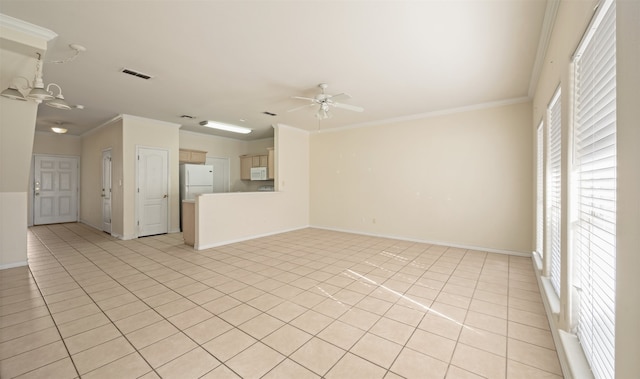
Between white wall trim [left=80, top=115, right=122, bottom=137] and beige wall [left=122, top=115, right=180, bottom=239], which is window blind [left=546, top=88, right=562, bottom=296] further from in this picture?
white wall trim [left=80, top=115, right=122, bottom=137]

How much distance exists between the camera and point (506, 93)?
14.0 ft

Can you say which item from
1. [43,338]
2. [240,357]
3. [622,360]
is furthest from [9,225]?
[622,360]

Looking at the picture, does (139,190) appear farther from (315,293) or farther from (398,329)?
(398,329)

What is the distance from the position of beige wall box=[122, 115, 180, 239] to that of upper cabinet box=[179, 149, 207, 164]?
0.55 m

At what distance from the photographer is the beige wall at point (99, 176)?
5830 mm

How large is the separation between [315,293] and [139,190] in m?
5.05

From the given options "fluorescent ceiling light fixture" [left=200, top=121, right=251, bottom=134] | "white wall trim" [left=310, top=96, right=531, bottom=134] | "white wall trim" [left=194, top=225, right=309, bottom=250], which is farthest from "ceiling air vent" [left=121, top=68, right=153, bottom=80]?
"white wall trim" [left=310, top=96, right=531, bottom=134]

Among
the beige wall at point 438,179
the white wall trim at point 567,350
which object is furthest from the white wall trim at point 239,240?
the white wall trim at point 567,350

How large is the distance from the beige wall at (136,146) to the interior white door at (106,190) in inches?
47.1

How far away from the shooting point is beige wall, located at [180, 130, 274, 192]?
303 inches

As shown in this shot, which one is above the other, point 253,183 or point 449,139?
point 449,139

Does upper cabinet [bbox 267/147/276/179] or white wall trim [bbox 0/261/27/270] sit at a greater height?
upper cabinet [bbox 267/147/276/179]

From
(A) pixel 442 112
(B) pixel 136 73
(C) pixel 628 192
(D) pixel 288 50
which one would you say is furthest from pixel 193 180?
(C) pixel 628 192

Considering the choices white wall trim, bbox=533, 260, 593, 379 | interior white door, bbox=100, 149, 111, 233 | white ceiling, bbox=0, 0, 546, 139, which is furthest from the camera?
interior white door, bbox=100, 149, 111, 233
